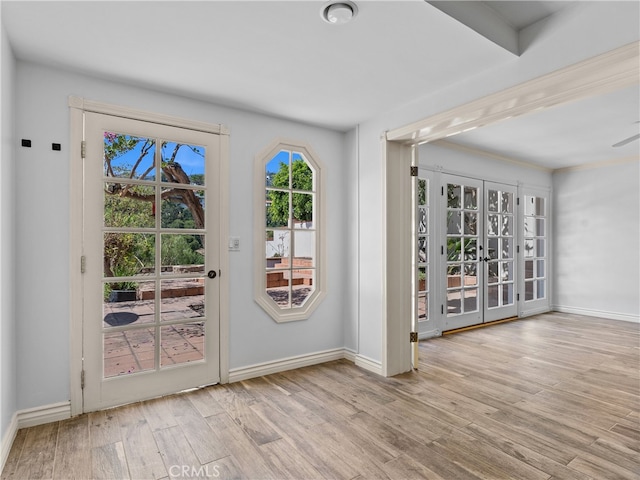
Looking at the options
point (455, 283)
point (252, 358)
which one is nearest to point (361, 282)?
point (252, 358)

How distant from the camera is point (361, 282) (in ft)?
11.7

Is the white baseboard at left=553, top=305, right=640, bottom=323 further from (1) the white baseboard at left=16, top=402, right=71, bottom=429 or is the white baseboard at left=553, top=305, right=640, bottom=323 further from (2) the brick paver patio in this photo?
(1) the white baseboard at left=16, top=402, right=71, bottom=429

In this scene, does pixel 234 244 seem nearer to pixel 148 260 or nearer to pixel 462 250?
pixel 148 260

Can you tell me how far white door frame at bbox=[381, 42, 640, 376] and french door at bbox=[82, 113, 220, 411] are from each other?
1.51 m

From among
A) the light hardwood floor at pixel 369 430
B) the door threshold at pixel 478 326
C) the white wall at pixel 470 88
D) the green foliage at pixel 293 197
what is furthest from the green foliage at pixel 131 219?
the door threshold at pixel 478 326

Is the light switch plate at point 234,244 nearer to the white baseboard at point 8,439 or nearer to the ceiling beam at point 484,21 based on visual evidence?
the white baseboard at point 8,439

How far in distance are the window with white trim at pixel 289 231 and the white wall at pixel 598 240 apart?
16.2 feet

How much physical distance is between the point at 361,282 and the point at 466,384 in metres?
1.26

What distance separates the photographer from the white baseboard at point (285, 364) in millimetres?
3141

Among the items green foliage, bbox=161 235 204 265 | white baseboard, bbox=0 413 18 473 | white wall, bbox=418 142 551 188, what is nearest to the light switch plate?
green foliage, bbox=161 235 204 265

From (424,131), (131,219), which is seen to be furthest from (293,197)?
(131,219)

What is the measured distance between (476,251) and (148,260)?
14.0 feet

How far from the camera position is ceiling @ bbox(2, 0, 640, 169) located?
1866mm

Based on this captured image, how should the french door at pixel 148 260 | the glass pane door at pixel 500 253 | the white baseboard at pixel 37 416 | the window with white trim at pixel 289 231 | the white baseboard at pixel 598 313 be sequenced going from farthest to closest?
the white baseboard at pixel 598 313 → the glass pane door at pixel 500 253 → the window with white trim at pixel 289 231 → the french door at pixel 148 260 → the white baseboard at pixel 37 416
